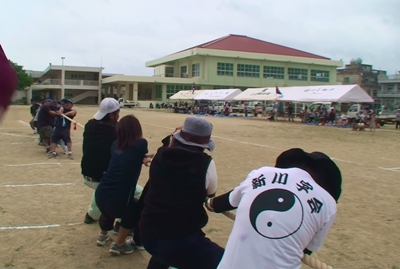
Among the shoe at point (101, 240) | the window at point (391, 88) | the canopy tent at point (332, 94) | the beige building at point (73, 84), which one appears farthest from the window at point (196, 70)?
the shoe at point (101, 240)

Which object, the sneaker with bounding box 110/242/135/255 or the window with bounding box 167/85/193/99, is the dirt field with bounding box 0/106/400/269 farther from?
the window with bounding box 167/85/193/99

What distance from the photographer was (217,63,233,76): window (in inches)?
2522

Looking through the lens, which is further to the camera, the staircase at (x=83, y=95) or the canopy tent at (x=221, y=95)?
the staircase at (x=83, y=95)

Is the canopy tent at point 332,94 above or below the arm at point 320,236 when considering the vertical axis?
above

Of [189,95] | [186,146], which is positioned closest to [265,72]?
[189,95]

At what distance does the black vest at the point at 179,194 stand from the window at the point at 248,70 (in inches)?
2497

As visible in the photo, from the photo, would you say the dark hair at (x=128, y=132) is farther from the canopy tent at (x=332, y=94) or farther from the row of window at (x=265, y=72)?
the row of window at (x=265, y=72)

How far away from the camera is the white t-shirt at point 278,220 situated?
211 centimetres

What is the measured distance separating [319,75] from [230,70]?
16818 mm

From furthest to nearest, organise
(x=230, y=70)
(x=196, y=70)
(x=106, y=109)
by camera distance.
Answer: (x=196, y=70) < (x=230, y=70) < (x=106, y=109)

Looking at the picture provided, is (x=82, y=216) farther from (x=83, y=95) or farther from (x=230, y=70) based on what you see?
(x=83, y=95)

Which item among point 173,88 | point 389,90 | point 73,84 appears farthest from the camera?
point 389,90

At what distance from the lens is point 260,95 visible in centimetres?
3600

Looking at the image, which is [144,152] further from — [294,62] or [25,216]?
[294,62]
